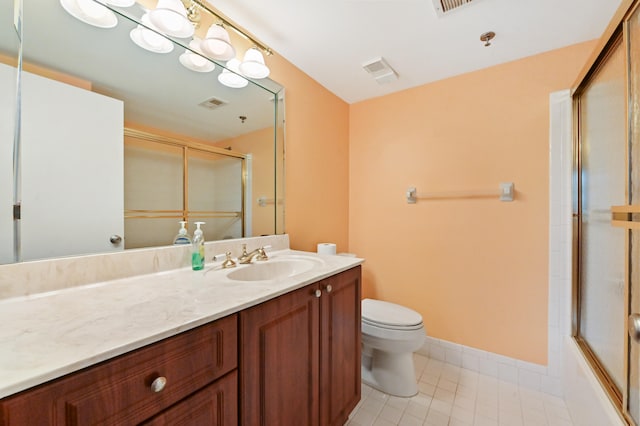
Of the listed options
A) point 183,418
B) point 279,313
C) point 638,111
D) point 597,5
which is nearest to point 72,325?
point 183,418

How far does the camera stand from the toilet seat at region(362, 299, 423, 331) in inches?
57.9

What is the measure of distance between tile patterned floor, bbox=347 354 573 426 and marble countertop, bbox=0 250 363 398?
99cm

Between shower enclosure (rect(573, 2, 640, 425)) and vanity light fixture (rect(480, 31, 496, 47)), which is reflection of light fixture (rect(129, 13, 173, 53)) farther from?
shower enclosure (rect(573, 2, 640, 425))

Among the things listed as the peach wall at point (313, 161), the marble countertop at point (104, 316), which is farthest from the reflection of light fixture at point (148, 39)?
the marble countertop at point (104, 316)

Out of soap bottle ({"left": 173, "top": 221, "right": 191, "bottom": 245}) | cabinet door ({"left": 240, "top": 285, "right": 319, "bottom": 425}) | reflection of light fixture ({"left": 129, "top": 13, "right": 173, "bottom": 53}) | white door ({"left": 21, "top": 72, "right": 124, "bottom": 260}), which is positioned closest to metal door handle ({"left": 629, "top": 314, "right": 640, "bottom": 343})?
cabinet door ({"left": 240, "top": 285, "right": 319, "bottom": 425})

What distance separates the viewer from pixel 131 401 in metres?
0.51

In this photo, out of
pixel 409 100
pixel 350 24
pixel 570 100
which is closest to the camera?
pixel 350 24

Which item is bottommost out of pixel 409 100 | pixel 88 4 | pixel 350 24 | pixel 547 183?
pixel 547 183

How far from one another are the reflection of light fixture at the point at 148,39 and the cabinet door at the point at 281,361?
3.86 ft

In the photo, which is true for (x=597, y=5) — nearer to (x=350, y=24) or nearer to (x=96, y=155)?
(x=350, y=24)

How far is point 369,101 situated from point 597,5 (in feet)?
4.51

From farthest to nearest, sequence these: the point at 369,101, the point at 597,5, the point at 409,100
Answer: the point at 369,101
the point at 409,100
the point at 597,5

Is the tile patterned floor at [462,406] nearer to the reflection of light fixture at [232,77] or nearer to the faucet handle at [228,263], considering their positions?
the faucet handle at [228,263]

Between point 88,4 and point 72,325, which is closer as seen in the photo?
point 72,325
